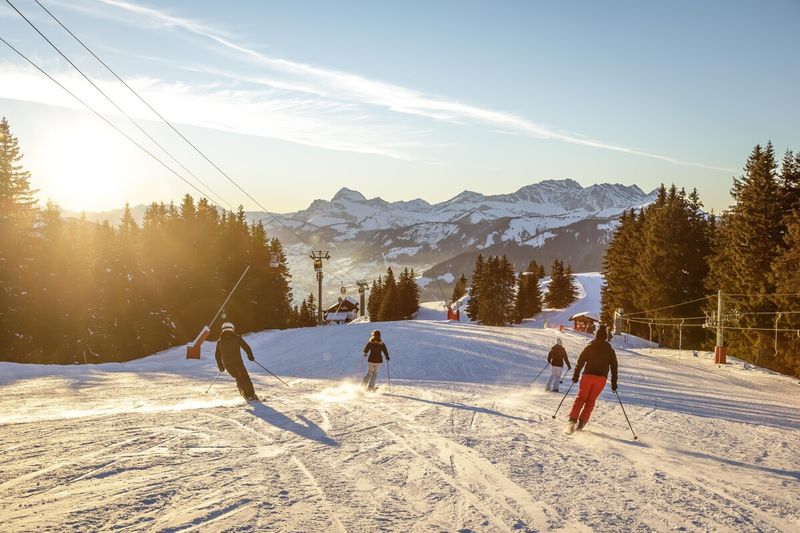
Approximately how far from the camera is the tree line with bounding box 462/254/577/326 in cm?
8912

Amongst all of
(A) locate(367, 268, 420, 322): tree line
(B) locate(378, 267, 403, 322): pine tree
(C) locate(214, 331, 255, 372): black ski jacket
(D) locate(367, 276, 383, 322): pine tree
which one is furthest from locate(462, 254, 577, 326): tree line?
(C) locate(214, 331, 255, 372): black ski jacket

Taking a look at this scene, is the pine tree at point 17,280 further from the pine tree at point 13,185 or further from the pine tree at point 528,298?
the pine tree at point 528,298

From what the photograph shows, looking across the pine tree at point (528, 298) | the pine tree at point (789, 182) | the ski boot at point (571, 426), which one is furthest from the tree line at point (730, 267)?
the pine tree at point (528, 298)

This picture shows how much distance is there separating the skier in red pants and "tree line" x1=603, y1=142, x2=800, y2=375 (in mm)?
27993

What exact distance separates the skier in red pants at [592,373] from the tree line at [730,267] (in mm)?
27993

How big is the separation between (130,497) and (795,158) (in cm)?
5320

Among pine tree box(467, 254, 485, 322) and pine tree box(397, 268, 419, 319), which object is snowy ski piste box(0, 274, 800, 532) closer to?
pine tree box(467, 254, 485, 322)

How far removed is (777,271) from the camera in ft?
132

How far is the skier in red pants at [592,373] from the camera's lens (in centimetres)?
1088

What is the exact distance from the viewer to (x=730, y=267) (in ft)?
158

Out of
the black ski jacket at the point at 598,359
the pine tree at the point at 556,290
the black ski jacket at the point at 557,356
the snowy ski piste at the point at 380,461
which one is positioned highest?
the pine tree at the point at 556,290

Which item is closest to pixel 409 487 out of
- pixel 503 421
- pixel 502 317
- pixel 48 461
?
pixel 48 461

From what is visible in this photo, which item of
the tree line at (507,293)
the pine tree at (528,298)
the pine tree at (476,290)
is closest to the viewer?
the tree line at (507,293)

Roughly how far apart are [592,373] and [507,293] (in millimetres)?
80593
